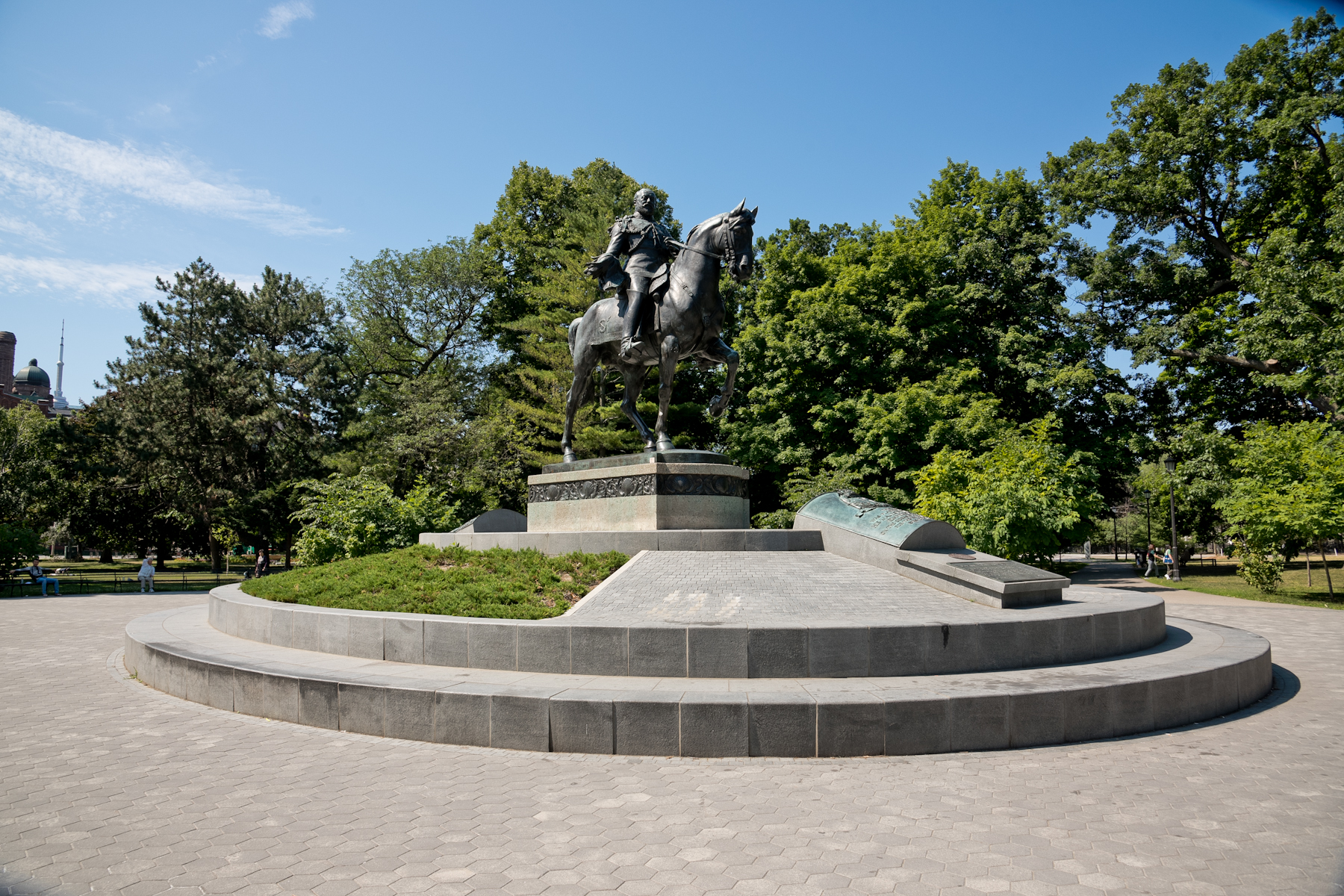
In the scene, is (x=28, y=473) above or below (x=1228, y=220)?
below

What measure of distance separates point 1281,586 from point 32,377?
464ft

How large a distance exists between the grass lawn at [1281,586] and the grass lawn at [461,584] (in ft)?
70.9

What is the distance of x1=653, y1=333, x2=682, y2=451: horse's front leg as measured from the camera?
13.3m

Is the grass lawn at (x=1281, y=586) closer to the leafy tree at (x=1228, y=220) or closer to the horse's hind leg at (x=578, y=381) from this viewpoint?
the leafy tree at (x=1228, y=220)

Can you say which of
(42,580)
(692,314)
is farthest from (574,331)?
(42,580)

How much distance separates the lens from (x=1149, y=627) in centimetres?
1038

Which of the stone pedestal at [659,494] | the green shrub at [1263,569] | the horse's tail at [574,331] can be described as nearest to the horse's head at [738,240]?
the stone pedestal at [659,494]

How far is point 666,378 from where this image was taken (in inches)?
533

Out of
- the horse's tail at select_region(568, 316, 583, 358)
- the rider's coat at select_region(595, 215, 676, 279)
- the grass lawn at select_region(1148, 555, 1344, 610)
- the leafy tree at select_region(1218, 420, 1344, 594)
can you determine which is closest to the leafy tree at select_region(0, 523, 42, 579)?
the horse's tail at select_region(568, 316, 583, 358)

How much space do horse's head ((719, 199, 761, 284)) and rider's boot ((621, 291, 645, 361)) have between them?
6.07 ft

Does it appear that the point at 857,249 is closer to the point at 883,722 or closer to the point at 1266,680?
the point at 1266,680

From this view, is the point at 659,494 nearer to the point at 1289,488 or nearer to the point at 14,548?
the point at 1289,488

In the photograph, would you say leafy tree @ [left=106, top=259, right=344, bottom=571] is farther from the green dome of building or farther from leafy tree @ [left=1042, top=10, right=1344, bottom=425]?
the green dome of building

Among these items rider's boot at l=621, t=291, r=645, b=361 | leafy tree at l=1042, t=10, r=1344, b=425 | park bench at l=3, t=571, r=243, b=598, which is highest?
leafy tree at l=1042, t=10, r=1344, b=425
